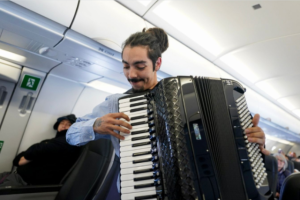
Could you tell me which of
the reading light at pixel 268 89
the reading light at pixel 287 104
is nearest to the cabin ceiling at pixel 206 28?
the reading light at pixel 268 89

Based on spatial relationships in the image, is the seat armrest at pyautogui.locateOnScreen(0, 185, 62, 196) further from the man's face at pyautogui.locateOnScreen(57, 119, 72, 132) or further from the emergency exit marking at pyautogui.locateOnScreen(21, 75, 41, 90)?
the emergency exit marking at pyautogui.locateOnScreen(21, 75, 41, 90)

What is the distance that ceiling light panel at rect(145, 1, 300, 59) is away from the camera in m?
2.28

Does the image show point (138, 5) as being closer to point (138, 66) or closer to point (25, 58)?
point (138, 66)

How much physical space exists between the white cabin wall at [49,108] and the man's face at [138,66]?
1.97 metres

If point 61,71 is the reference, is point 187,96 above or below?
below

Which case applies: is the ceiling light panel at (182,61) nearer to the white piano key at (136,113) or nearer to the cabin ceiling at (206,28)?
the cabin ceiling at (206,28)

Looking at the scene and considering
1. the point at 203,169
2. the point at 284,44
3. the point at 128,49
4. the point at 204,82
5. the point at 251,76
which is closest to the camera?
the point at 203,169

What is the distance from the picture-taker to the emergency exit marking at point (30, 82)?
266cm

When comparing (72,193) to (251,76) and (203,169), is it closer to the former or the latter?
(203,169)

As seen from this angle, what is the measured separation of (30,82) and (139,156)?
2334 mm

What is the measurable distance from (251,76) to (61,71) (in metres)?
3.46

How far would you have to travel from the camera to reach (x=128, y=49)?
137 centimetres

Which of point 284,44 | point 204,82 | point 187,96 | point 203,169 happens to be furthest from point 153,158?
point 284,44

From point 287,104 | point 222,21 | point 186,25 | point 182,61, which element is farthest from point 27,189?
point 287,104
